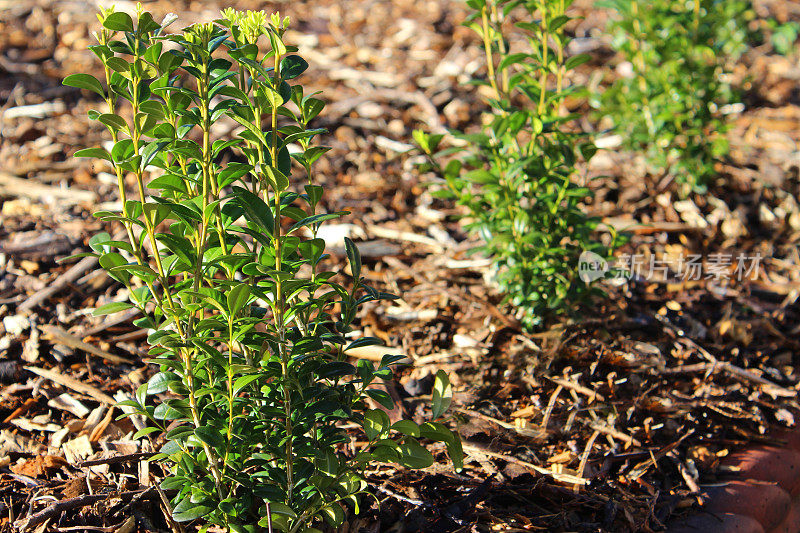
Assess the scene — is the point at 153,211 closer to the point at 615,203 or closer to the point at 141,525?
the point at 141,525

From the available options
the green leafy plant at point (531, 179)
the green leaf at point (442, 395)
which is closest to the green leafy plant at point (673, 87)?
the green leafy plant at point (531, 179)

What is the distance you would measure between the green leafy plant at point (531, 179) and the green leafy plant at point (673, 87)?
3.52ft

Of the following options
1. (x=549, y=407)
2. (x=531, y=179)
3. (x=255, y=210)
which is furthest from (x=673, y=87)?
(x=255, y=210)

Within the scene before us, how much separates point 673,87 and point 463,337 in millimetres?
1760

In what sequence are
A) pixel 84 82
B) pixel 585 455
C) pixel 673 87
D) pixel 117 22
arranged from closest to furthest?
pixel 117 22 < pixel 84 82 < pixel 585 455 < pixel 673 87

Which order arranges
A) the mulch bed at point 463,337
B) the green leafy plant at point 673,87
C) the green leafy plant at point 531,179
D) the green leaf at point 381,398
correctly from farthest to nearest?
the green leafy plant at point 673,87 → the green leafy plant at point 531,179 → the mulch bed at point 463,337 → the green leaf at point 381,398

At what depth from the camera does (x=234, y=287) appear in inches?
57.1

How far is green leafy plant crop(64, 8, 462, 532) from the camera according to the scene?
1.47 meters

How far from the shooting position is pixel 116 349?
2.57 metres

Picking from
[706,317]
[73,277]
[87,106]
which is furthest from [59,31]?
[706,317]

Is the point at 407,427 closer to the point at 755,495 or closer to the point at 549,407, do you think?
the point at 549,407

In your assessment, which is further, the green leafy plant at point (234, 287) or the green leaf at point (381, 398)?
the green leaf at point (381, 398)

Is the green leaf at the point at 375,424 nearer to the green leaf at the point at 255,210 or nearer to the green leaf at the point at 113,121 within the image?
the green leaf at the point at 255,210

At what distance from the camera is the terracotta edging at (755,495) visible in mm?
2178
